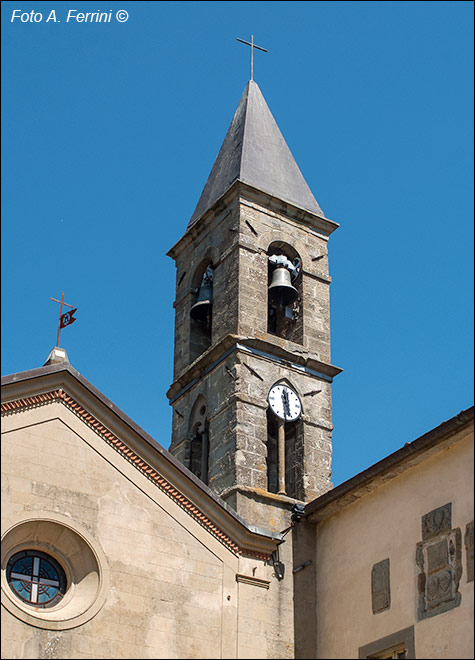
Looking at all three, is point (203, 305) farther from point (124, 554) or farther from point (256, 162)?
point (124, 554)

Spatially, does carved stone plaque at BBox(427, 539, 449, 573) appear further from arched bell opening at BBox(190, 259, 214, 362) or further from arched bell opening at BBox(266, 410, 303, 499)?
arched bell opening at BBox(190, 259, 214, 362)

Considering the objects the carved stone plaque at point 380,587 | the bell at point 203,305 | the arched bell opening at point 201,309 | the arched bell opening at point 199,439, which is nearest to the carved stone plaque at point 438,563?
the carved stone plaque at point 380,587

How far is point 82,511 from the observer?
17562 millimetres

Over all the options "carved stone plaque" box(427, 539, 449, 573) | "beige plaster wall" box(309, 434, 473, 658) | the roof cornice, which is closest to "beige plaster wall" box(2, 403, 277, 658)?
"beige plaster wall" box(309, 434, 473, 658)

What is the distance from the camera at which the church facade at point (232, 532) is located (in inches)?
662

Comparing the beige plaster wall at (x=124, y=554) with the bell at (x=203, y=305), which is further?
the bell at (x=203, y=305)

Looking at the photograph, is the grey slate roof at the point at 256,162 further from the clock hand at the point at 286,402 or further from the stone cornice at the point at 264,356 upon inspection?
the clock hand at the point at 286,402

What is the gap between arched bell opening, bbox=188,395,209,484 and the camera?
73.7ft

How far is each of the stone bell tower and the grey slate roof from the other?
0.04 meters

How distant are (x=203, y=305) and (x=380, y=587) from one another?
801 cm

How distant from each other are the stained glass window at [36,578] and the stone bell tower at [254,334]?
3723mm

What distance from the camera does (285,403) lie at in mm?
21953

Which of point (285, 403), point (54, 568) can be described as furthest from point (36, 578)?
point (285, 403)

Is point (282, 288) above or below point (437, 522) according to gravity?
above
